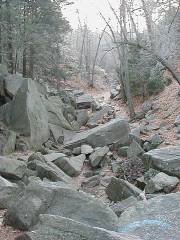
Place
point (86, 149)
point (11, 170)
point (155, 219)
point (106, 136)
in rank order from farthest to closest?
point (106, 136) < point (86, 149) < point (11, 170) < point (155, 219)

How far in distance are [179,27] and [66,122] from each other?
778 centimetres

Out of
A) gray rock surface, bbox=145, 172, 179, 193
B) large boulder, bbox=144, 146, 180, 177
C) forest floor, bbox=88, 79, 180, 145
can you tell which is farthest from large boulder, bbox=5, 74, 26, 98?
gray rock surface, bbox=145, 172, 179, 193

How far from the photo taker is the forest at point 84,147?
5.37 meters

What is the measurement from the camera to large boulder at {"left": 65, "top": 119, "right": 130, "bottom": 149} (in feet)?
51.0

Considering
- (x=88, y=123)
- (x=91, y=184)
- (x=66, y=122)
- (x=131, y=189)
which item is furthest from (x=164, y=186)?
(x=88, y=123)

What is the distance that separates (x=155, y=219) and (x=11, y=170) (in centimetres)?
544

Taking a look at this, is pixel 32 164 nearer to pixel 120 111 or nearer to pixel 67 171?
pixel 67 171

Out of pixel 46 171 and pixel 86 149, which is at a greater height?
pixel 46 171

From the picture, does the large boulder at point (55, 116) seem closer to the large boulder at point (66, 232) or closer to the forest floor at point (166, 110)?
the forest floor at point (166, 110)

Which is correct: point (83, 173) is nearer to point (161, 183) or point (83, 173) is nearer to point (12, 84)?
point (161, 183)

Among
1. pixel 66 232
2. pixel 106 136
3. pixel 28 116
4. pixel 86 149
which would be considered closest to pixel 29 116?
pixel 28 116

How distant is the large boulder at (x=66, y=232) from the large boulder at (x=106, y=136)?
11504 mm

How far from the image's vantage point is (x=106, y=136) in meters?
15.7

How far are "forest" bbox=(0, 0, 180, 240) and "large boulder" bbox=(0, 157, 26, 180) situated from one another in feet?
0.08
